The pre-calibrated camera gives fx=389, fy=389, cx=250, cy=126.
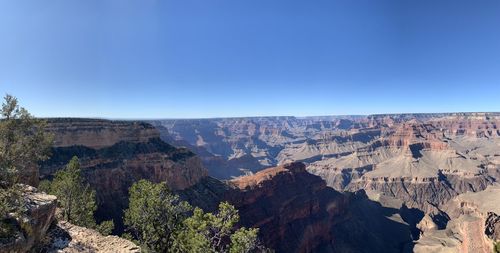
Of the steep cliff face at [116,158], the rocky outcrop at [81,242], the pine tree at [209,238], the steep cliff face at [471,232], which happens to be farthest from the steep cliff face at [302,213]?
the rocky outcrop at [81,242]

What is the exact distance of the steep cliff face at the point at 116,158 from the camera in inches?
3974

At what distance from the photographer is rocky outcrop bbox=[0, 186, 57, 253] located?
27.9 metres

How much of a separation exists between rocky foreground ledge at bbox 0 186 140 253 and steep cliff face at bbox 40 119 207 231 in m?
61.9

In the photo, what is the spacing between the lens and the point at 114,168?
10819 cm

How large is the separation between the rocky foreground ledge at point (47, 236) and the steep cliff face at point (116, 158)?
61852mm

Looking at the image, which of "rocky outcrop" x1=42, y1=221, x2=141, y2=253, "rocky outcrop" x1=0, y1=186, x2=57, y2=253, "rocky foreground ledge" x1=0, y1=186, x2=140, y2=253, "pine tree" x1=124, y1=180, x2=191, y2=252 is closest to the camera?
"rocky outcrop" x1=0, y1=186, x2=57, y2=253

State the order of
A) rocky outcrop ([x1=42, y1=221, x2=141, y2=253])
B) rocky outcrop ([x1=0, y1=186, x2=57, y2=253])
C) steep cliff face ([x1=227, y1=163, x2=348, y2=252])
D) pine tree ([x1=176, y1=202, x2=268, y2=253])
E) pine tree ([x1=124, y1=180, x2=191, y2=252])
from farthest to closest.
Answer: steep cliff face ([x1=227, y1=163, x2=348, y2=252]) → pine tree ([x1=124, y1=180, x2=191, y2=252]) → pine tree ([x1=176, y1=202, x2=268, y2=253]) → rocky outcrop ([x1=42, y1=221, x2=141, y2=253]) → rocky outcrop ([x1=0, y1=186, x2=57, y2=253])

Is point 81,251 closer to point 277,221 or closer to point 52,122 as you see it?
point 52,122

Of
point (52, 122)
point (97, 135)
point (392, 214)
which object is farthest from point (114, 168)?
point (392, 214)

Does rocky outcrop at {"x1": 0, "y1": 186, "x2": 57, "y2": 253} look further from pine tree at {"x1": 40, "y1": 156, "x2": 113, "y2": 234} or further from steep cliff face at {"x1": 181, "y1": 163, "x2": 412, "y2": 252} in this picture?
steep cliff face at {"x1": 181, "y1": 163, "x2": 412, "y2": 252}

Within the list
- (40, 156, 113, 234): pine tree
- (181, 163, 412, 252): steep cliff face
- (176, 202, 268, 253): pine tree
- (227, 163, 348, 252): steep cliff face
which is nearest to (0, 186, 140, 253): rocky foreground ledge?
(176, 202, 268, 253): pine tree

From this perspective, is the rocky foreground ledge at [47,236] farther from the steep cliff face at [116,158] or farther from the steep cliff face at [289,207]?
the steep cliff face at [289,207]

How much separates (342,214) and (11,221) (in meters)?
157

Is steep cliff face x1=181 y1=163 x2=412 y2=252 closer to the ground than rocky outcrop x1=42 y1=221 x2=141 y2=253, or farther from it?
closer to the ground
